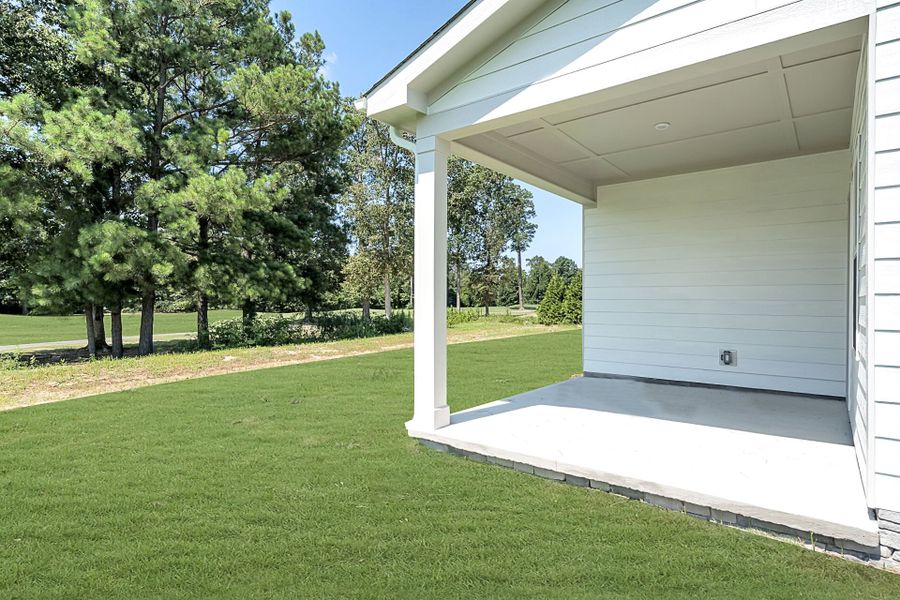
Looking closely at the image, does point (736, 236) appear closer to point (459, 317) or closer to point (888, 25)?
point (888, 25)

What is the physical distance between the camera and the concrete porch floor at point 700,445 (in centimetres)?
233

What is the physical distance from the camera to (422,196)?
3715 mm

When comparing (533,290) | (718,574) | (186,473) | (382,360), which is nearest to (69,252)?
(382,360)

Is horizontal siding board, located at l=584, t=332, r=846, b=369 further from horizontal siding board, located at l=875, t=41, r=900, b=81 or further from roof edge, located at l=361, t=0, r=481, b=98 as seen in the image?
roof edge, located at l=361, t=0, r=481, b=98

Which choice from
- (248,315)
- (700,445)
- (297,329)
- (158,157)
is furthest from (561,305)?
(700,445)

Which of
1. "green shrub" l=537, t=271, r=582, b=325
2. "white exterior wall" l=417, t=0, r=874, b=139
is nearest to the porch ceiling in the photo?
"white exterior wall" l=417, t=0, r=874, b=139

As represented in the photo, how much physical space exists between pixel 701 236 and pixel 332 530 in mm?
5060

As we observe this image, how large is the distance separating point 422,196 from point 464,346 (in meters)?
7.71

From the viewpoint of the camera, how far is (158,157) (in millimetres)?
10953

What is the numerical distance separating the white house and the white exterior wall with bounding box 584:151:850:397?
2 centimetres

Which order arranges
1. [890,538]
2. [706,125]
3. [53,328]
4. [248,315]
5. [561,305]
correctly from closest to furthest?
1. [890,538]
2. [706,125]
3. [248,315]
4. [53,328]
5. [561,305]

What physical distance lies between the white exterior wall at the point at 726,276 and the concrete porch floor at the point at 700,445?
501 mm

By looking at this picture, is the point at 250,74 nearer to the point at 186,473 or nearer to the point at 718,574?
the point at 186,473

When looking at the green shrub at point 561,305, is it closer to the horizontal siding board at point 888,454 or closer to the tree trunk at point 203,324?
the tree trunk at point 203,324
